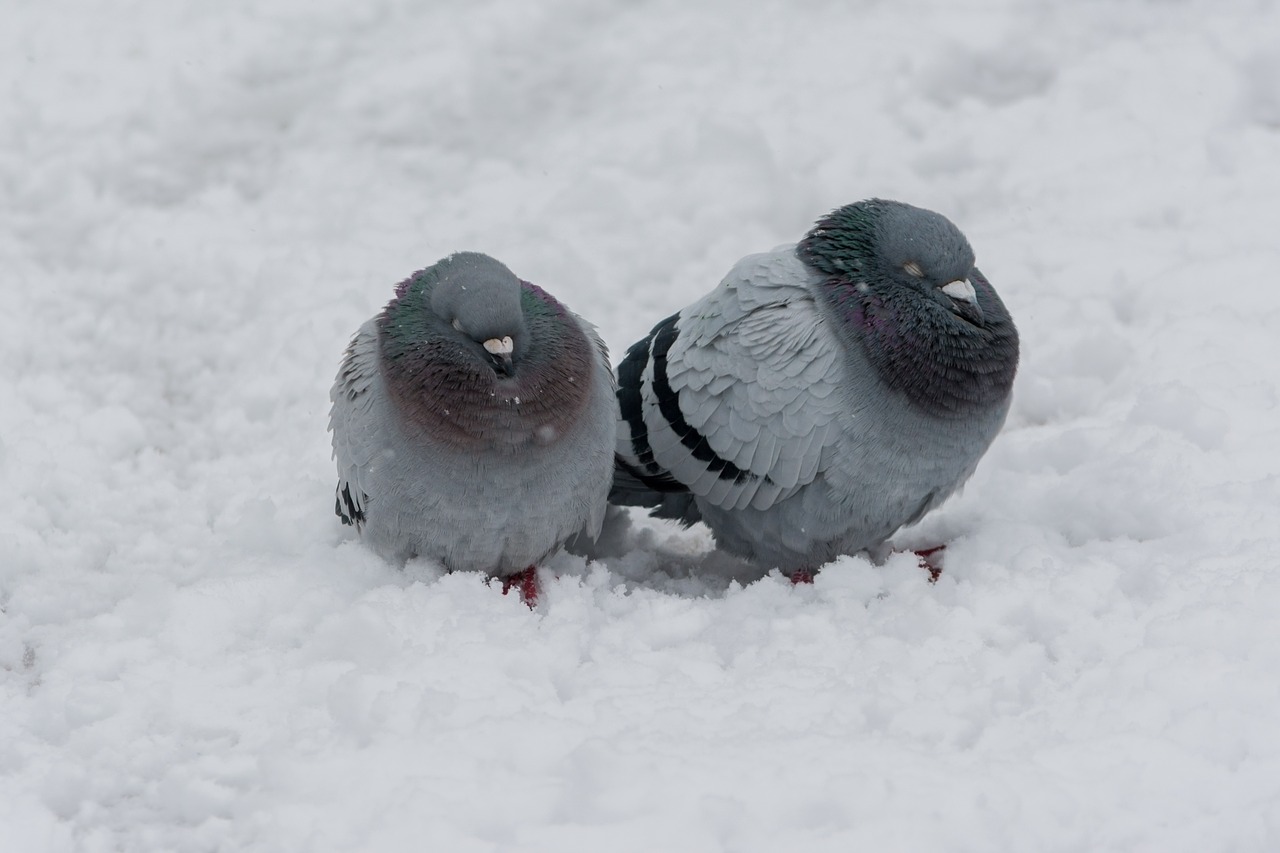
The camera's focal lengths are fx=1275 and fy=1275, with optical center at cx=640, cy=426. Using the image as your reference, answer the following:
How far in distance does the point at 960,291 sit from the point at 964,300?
4cm

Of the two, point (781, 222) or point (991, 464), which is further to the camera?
point (781, 222)

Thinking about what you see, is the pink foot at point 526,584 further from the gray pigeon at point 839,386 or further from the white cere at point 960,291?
the white cere at point 960,291

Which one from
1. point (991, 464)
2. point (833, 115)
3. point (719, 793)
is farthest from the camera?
point (833, 115)

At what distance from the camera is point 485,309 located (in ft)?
12.7

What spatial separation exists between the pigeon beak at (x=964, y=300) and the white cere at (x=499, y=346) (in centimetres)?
145

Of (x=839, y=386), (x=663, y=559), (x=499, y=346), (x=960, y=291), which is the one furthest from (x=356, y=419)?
(x=960, y=291)

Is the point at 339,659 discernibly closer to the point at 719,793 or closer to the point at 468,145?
the point at 719,793

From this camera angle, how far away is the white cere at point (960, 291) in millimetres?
4168

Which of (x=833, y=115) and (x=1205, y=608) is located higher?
(x=833, y=115)

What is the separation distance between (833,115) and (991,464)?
2.49m

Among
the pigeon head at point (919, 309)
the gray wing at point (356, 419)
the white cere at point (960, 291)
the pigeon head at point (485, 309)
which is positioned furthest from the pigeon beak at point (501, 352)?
the white cere at point (960, 291)

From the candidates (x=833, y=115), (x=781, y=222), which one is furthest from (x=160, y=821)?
(x=833, y=115)

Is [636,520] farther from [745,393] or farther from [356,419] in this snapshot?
[356,419]

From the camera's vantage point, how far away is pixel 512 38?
287 inches
